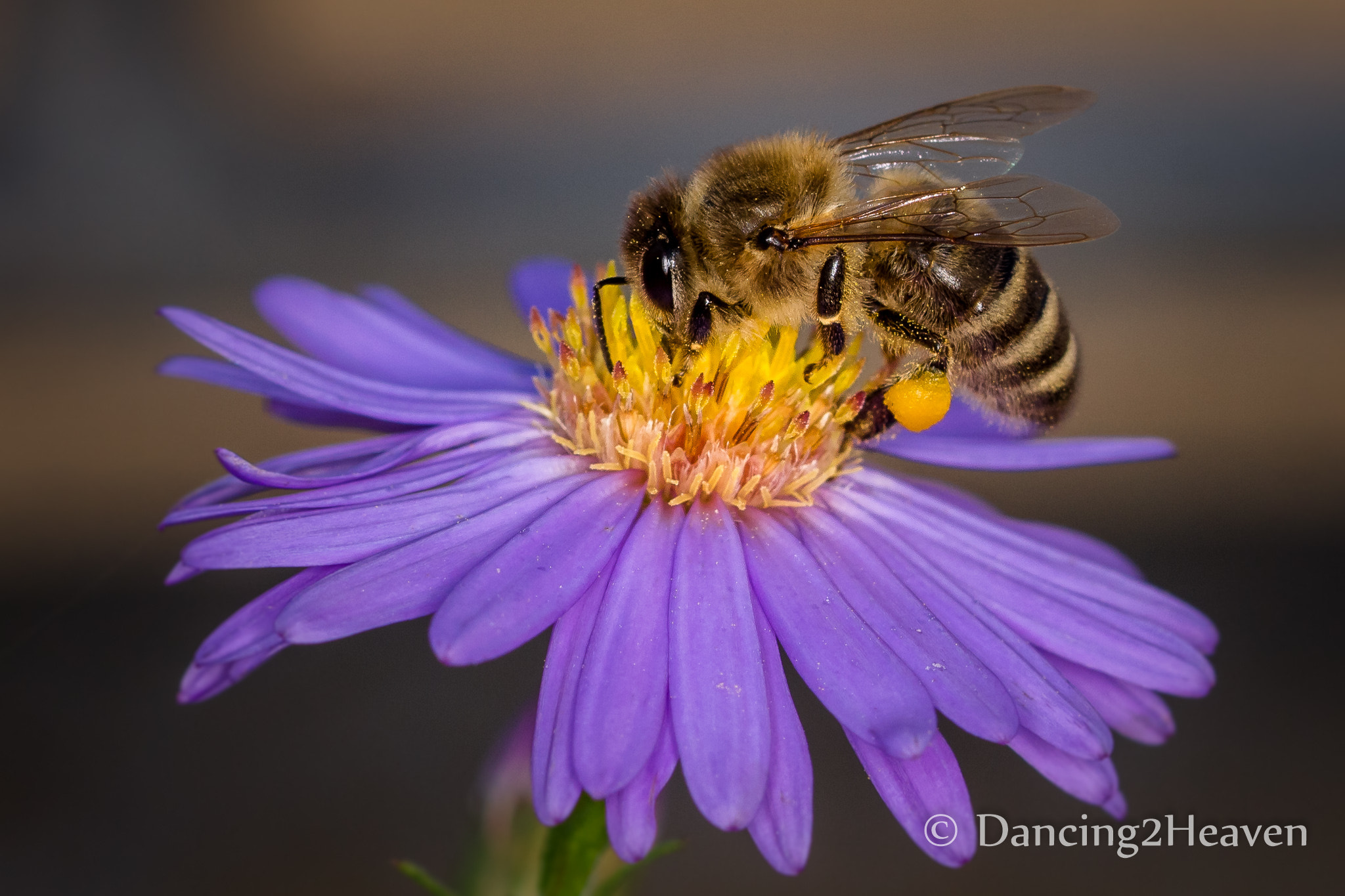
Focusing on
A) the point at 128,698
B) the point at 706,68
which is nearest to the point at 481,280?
the point at 706,68

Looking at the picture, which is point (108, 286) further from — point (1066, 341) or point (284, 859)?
point (1066, 341)

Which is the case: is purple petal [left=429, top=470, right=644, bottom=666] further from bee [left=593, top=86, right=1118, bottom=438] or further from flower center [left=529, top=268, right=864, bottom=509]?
bee [left=593, top=86, right=1118, bottom=438]

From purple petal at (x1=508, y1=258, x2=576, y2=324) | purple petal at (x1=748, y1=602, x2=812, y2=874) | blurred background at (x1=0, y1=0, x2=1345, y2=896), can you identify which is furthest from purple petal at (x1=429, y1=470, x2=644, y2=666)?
blurred background at (x1=0, y1=0, x2=1345, y2=896)

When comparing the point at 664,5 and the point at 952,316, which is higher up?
the point at 664,5

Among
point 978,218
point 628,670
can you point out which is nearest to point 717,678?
point 628,670

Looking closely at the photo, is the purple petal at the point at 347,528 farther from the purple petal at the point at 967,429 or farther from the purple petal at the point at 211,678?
the purple petal at the point at 967,429
